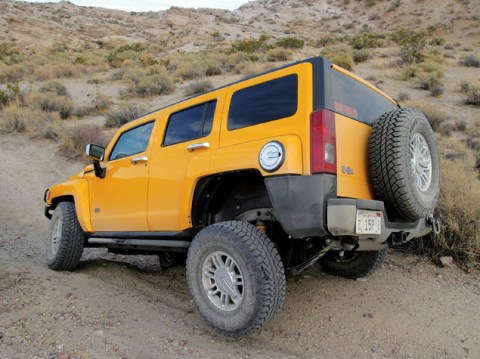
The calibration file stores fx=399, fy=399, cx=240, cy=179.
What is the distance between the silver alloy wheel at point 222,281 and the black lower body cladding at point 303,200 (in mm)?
523

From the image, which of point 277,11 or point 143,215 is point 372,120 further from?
point 277,11

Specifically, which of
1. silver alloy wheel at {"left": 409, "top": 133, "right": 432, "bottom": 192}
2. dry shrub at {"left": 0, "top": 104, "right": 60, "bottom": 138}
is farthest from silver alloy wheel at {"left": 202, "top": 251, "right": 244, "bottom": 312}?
dry shrub at {"left": 0, "top": 104, "right": 60, "bottom": 138}

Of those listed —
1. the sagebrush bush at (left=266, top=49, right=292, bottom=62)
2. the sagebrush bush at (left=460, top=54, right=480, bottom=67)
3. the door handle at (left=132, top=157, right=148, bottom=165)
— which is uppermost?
the sagebrush bush at (left=266, top=49, right=292, bottom=62)

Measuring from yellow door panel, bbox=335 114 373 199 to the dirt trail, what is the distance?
47.4 inches

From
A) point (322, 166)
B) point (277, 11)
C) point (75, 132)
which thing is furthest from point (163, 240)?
point (277, 11)

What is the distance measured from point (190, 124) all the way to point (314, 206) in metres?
1.56

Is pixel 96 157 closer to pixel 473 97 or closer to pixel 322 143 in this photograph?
pixel 322 143

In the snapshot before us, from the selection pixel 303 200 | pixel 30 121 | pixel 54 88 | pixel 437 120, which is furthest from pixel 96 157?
pixel 54 88

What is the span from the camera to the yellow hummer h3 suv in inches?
104

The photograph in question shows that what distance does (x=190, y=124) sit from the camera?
361 centimetres

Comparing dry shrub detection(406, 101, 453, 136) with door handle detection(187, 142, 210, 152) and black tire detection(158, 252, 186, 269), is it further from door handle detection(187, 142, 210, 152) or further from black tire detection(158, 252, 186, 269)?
door handle detection(187, 142, 210, 152)

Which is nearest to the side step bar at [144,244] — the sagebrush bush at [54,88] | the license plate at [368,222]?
the license plate at [368,222]

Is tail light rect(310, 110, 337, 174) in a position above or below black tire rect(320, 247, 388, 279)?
above

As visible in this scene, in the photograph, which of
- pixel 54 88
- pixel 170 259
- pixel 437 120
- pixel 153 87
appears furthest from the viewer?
pixel 54 88
